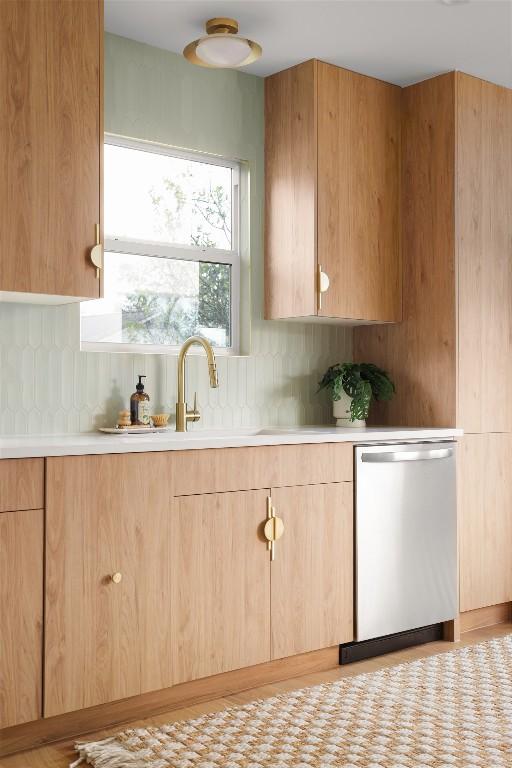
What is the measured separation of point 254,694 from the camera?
9.64ft

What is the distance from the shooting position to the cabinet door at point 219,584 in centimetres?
272

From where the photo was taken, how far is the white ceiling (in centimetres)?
303

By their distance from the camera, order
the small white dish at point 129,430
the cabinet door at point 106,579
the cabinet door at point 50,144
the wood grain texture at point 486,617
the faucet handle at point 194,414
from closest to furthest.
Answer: the cabinet door at point 106,579
the cabinet door at point 50,144
the small white dish at point 129,430
the faucet handle at point 194,414
the wood grain texture at point 486,617

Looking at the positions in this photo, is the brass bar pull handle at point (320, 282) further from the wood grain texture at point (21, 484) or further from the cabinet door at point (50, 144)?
the wood grain texture at point (21, 484)

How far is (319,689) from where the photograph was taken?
2.96 m

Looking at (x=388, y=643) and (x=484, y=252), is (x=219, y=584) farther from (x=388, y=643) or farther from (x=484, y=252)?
(x=484, y=252)

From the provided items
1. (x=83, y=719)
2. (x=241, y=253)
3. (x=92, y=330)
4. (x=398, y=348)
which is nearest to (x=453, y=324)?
(x=398, y=348)

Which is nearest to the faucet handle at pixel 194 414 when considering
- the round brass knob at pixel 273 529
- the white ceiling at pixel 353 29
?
the round brass knob at pixel 273 529

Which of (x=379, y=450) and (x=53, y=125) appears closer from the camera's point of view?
(x=53, y=125)

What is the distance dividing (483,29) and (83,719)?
282 centimetres

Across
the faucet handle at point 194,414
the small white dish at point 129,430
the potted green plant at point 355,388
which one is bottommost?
the small white dish at point 129,430

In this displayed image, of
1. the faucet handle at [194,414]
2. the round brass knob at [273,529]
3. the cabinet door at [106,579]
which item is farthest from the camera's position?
the faucet handle at [194,414]

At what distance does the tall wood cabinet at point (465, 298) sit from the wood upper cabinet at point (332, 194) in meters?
0.12

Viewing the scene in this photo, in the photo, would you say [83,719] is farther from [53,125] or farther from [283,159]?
[283,159]
